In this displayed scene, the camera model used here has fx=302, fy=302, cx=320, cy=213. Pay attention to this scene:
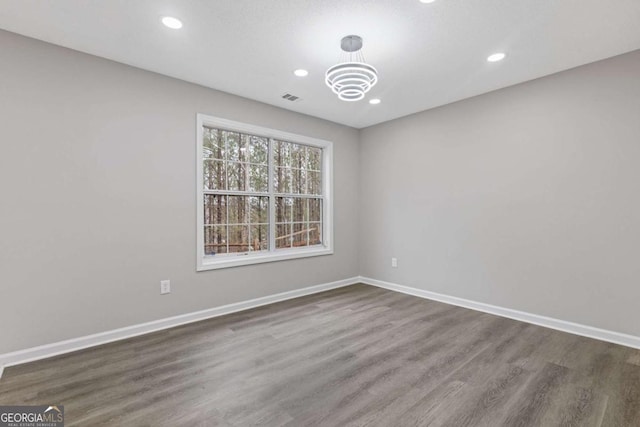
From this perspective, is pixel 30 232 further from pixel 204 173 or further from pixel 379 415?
pixel 379 415

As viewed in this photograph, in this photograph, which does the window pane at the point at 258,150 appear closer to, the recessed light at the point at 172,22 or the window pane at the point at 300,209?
the window pane at the point at 300,209

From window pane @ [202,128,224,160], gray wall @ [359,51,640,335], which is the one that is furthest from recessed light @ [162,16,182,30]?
gray wall @ [359,51,640,335]

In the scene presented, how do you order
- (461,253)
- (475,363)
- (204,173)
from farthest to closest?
(461,253) → (204,173) → (475,363)

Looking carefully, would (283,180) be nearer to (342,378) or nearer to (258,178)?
(258,178)

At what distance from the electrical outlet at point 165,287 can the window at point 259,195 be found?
0.37m

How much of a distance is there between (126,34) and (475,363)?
13.0ft

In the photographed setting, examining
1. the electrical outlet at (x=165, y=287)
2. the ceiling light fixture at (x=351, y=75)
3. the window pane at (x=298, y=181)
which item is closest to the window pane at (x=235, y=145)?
the window pane at (x=298, y=181)

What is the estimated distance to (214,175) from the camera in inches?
147

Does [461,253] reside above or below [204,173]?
below

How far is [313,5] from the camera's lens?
7.05 ft

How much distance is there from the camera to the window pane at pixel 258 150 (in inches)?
161

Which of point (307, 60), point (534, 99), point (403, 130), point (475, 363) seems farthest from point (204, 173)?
point (534, 99)

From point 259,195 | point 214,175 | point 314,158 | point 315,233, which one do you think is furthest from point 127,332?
point 314,158

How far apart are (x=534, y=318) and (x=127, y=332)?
428cm
